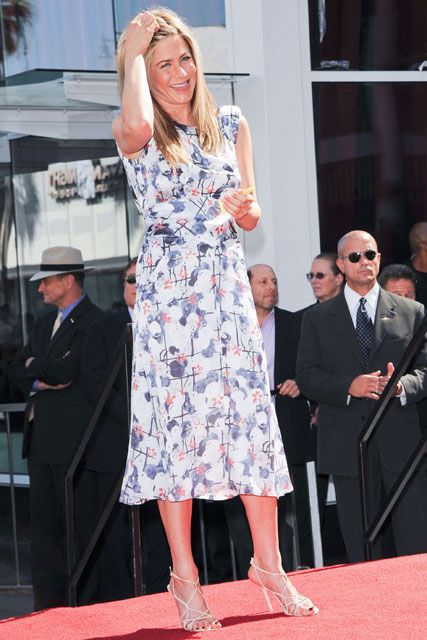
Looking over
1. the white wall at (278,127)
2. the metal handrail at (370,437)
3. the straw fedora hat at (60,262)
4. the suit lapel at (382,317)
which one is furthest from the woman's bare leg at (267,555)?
the white wall at (278,127)

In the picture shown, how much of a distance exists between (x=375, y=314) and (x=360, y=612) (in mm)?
2873

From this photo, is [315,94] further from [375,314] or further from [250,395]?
[250,395]

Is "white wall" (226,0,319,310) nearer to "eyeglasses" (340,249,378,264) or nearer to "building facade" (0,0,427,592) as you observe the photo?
"building facade" (0,0,427,592)

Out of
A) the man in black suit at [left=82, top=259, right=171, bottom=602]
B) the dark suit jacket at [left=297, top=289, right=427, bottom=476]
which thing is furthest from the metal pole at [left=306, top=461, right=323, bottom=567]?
the dark suit jacket at [left=297, top=289, right=427, bottom=476]

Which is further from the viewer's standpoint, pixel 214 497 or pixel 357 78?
pixel 357 78

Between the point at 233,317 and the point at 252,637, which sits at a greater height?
the point at 233,317

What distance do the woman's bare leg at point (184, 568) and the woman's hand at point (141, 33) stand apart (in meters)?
1.47

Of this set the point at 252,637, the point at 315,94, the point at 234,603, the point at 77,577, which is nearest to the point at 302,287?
the point at 315,94

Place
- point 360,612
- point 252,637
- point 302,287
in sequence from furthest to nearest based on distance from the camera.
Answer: point 302,287 < point 360,612 < point 252,637

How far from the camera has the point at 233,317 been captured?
4.35 meters

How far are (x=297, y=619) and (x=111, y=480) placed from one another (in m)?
3.47

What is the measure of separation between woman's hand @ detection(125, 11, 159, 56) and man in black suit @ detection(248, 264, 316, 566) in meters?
3.82

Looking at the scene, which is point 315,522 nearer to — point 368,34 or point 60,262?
point 60,262

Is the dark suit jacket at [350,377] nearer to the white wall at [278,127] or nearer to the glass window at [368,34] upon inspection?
the white wall at [278,127]
